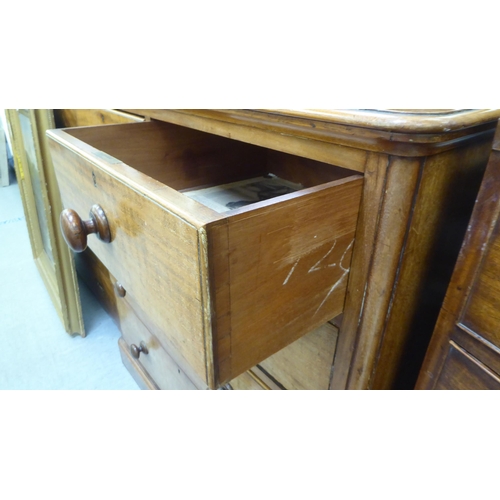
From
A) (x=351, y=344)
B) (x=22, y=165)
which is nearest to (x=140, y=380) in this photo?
(x=351, y=344)

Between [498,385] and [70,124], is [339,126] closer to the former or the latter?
[498,385]

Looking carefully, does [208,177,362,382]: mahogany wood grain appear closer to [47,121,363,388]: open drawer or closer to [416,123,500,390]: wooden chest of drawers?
[47,121,363,388]: open drawer

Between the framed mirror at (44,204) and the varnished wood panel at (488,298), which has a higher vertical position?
the varnished wood panel at (488,298)

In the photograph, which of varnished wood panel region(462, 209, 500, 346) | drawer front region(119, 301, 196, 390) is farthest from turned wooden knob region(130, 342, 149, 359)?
varnished wood panel region(462, 209, 500, 346)

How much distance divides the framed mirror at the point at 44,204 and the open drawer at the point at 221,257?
61cm

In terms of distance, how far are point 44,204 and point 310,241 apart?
1026 mm

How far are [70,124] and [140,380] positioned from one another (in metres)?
0.75

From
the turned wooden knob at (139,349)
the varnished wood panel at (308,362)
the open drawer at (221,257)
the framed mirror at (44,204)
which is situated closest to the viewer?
the open drawer at (221,257)

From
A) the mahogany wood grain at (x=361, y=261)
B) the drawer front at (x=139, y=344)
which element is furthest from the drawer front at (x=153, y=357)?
the mahogany wood grain at (x=361, y=261)

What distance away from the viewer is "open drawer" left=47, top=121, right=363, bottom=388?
0.33 metres

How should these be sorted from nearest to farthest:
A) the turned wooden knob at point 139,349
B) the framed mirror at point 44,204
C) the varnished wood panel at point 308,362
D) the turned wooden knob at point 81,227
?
the turned wooden knob at point 81,227
the varnished wood panel at point 308,362
the turned wooden knob at point 139,349
the framed mirror at point 44,204

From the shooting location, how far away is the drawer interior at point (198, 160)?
0.66 m

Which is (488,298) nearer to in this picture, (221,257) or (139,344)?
(221,257)

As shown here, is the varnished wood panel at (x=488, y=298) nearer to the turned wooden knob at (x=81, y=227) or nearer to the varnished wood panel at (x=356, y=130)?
the varnished wood panel at (x=356, y=130)
